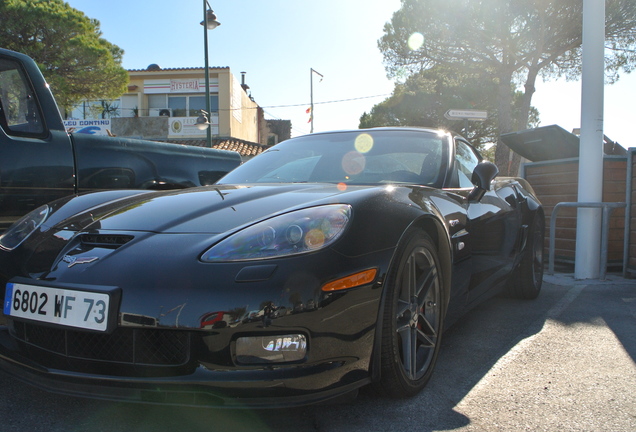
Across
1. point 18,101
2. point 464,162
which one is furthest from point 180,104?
point 464,162

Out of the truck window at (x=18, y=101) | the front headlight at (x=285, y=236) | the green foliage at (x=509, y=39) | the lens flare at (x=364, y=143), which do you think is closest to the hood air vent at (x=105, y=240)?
the front headlight at (x=285, y=236)

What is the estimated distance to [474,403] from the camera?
2.22 meters

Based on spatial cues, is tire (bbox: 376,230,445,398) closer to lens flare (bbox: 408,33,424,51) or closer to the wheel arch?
the wheel arch

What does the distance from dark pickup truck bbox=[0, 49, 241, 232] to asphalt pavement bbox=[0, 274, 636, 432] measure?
1.40 meters

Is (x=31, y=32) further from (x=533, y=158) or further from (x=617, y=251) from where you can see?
(x=617, y=251)

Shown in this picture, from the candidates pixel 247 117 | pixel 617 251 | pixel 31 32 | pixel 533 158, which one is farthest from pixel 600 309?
pixel 247 117

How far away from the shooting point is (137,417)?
6.58 feet

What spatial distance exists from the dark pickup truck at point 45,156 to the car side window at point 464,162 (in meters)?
1.59

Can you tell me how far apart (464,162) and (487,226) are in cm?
52

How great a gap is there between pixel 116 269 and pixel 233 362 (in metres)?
0.50

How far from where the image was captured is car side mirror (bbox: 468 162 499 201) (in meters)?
3.03

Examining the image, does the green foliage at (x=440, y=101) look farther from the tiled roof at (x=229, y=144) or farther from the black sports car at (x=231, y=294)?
the black sports car at (x=231, y=294)

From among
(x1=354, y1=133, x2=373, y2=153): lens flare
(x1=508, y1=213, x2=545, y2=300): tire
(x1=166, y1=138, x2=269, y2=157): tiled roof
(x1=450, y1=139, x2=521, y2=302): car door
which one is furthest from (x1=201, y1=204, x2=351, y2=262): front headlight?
(x1=166, y1=138, x2=269, y2=157): tiled roof

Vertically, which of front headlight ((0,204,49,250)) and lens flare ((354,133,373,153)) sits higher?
lens flare ((354,133,373,153))
